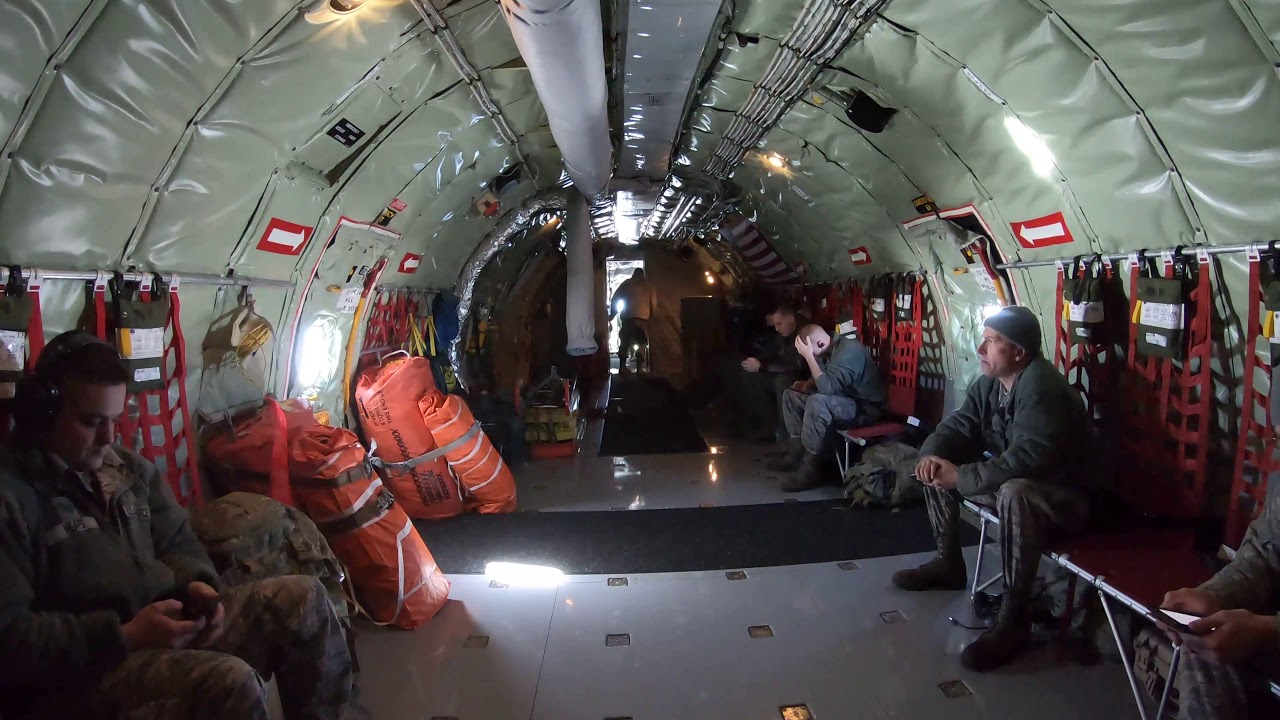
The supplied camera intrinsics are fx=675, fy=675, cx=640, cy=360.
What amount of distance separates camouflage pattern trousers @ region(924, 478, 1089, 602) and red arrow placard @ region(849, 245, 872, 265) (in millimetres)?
3373

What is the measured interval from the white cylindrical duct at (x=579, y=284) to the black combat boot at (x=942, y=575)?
11.6ft

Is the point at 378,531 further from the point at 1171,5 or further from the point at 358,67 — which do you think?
the point at 1171,5

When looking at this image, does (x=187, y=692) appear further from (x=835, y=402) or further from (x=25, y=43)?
(x=835, y=402)

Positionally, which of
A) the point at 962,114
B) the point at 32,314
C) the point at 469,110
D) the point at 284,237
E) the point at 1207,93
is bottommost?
the point at 32,314

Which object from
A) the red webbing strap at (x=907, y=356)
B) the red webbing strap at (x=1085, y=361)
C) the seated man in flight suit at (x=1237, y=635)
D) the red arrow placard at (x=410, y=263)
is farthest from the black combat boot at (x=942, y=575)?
the red arrow placard at (x=410, y=263)

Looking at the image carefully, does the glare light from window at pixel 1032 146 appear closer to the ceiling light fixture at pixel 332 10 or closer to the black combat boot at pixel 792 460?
the ceiling light fixture at pixel 332 10

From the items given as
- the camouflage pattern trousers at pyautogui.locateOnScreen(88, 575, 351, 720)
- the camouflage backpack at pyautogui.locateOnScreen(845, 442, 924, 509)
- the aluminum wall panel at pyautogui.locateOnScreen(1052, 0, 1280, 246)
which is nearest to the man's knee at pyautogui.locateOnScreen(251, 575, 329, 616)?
the camouflage pattern trousers at pyautogui.locateOnScreen(88, 575, 351, 720)

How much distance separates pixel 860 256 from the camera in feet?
20.5

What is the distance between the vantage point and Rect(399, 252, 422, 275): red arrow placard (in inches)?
213

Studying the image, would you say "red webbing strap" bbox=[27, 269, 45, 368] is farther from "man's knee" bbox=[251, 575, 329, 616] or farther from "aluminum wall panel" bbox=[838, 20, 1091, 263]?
"aluminum wall panel" bbox=[838, 20, 1091, 263]

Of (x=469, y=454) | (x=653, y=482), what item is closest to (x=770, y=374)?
(x=653, y=482)

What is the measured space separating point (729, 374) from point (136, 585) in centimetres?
860

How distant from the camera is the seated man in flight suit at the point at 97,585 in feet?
5.67

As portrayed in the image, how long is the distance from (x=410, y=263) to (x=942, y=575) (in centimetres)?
448
